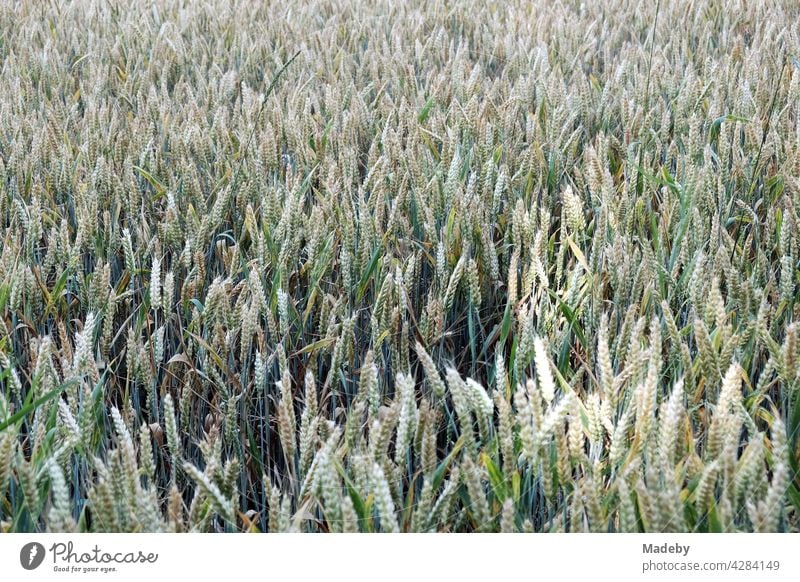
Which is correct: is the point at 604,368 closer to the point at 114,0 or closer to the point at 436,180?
the point at 436,180

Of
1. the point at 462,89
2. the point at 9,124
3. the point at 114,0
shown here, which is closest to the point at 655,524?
the point at 462,89

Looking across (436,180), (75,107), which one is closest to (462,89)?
(436,180)

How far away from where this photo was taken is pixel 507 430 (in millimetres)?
726

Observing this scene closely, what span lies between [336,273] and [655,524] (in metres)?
0.79

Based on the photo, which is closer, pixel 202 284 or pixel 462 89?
pixel 202 284

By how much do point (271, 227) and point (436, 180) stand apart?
0.89ft

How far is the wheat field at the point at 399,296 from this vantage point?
29.1 inches

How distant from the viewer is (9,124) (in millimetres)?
1904

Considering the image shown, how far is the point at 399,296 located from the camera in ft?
3.52

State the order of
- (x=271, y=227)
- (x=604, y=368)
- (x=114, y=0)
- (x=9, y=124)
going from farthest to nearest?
(x=114, y=0) < (x=9, y=124) < (x=271, y=227) < (x=604, y=368)

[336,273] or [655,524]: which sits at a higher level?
[655,524]

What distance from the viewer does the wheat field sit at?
29.1 inches

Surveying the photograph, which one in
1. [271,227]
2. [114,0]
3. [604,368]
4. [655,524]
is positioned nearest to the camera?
[655,524]

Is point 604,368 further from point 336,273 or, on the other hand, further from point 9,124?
point 9,124
